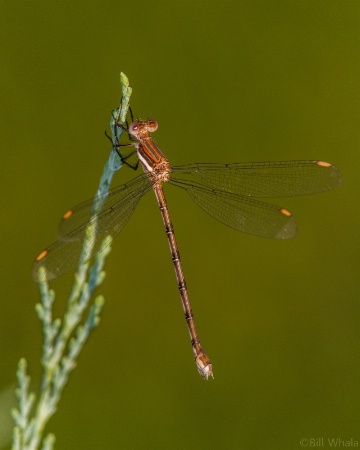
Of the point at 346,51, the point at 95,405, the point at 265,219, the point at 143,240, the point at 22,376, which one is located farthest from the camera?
the point at 346,51

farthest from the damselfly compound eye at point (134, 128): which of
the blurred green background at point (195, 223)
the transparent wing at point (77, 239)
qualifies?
the blurred green background at point (195, 223)

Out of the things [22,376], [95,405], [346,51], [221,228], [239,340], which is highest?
[346,51]

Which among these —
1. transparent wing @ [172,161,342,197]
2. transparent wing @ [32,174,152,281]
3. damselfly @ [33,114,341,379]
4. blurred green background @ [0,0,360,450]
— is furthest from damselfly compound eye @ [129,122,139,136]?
blurred green background @ [0,0,360,450]

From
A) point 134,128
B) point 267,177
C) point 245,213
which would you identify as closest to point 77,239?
point 134,128

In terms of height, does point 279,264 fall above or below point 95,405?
above

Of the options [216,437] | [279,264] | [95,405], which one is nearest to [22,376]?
[95,405]

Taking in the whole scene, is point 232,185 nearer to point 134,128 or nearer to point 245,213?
point 245,213

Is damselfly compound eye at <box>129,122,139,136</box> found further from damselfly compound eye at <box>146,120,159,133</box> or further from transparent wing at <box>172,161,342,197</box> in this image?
transparent wing at <box>172,161,342,197</box>

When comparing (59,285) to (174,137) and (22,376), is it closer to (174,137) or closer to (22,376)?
(174,137)
